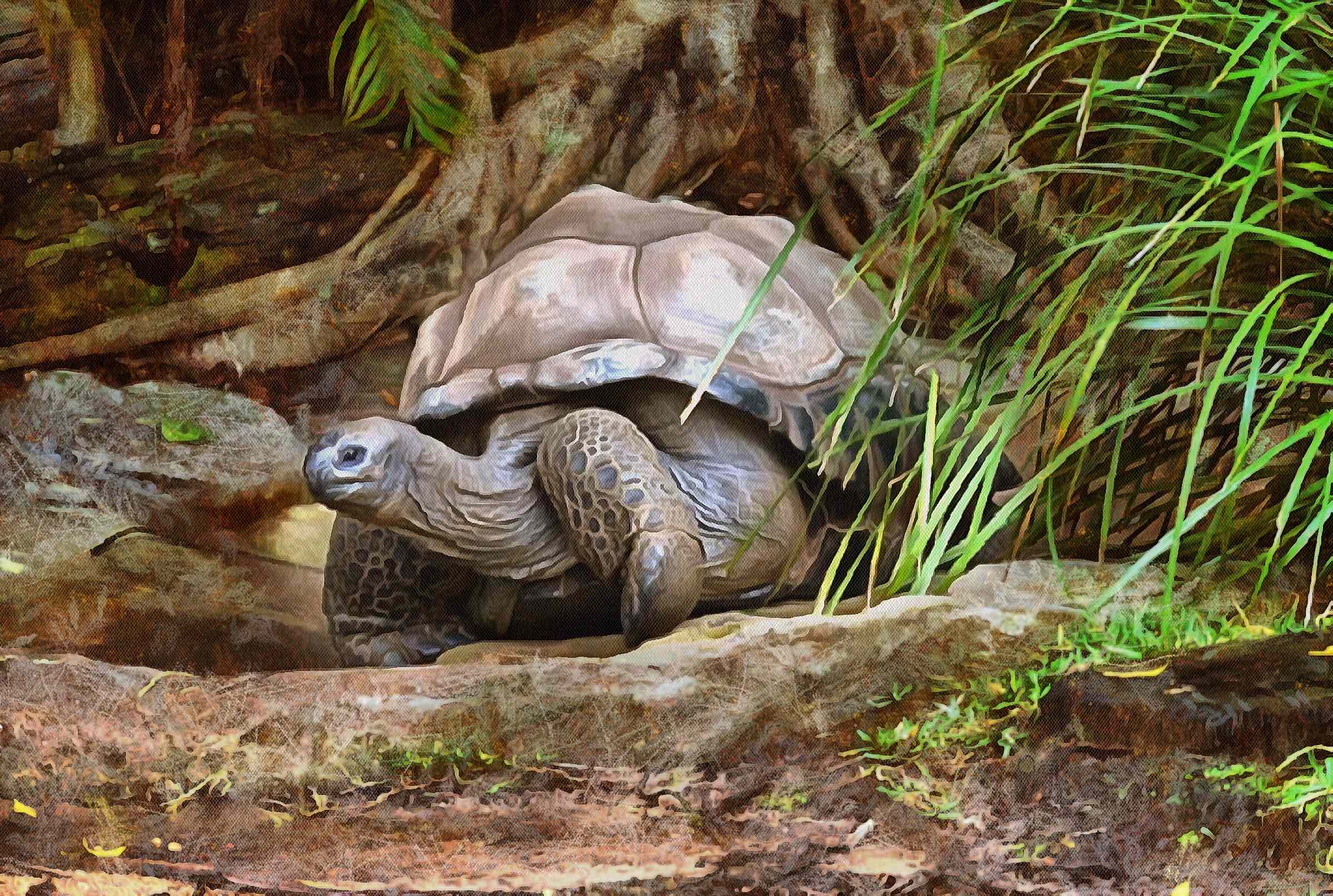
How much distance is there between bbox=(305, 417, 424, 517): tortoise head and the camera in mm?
1601

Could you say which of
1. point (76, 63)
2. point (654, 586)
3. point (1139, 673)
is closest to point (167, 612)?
point (654, 586)

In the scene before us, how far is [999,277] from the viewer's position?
169 cm

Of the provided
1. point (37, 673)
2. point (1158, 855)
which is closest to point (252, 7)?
point (37, 673)

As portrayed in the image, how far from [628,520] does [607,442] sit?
113mm

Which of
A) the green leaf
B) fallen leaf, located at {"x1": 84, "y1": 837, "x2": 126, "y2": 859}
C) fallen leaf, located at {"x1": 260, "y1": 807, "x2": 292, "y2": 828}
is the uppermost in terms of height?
the green leaf

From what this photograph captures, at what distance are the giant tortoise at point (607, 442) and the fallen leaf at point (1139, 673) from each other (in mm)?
568

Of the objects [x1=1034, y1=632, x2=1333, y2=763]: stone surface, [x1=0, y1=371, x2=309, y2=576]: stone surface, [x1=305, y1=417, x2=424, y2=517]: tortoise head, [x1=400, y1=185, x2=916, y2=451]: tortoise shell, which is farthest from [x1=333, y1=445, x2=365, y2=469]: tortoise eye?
[x1=1034, y1=632, x2=1333, y2=763]: stone surface

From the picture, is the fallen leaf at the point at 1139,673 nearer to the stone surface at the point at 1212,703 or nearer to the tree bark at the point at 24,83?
the stone surface at the point at 1212,703

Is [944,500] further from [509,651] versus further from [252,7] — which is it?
[252,7]

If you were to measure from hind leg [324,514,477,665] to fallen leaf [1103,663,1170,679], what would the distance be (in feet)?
3.45

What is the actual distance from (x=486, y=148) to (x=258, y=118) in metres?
0.36

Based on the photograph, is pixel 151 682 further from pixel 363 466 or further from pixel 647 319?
pixel 647 319

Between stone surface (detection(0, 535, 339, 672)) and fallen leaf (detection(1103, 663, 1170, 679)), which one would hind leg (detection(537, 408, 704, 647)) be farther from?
fallen leaf (detection(1103, 663, 1170, 679))

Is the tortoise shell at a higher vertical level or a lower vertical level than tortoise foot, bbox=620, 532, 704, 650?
higher
